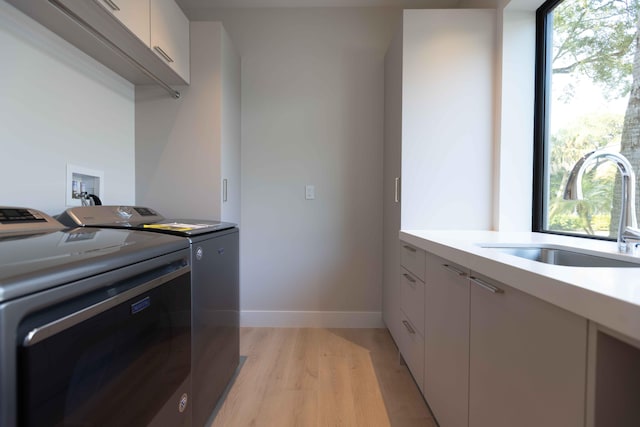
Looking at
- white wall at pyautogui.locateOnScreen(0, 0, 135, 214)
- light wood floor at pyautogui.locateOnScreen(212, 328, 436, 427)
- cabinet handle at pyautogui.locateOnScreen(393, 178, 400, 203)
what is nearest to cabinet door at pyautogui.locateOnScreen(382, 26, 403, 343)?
cabinet handle at pyautogui.locateOnScreen(393, 178, 400, 203)

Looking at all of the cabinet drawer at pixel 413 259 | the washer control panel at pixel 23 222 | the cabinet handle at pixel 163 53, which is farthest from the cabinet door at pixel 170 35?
the cabinet drawer at pixel 413 259

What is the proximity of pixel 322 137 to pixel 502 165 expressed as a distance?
48.8 inches

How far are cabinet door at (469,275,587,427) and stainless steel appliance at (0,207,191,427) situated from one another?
95 centimetres

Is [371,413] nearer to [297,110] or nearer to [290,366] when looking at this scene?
[290,366]

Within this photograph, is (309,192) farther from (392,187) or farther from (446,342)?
(446,342)

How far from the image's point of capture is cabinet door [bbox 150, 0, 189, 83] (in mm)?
1589

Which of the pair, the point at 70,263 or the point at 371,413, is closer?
the point at 70,263

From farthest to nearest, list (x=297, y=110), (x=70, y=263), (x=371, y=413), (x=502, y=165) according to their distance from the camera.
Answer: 1. (x=297, y=110)
2. (x=502, y=165)
3. (x=371, y=413)
4. (x=70, y=263)

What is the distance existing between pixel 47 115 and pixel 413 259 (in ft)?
5.87

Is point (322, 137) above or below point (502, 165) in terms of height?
above

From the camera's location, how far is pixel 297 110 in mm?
2449

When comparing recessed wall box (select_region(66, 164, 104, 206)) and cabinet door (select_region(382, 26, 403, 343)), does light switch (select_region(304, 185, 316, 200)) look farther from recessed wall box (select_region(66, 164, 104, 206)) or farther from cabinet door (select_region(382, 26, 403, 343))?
recessed wall box (select_region(66, 164, 104, 206))

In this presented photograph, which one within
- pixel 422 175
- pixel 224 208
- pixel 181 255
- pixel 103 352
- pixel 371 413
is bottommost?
pixel 371 413

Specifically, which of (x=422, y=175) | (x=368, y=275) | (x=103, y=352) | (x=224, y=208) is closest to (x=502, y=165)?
(x=422, y=175)
